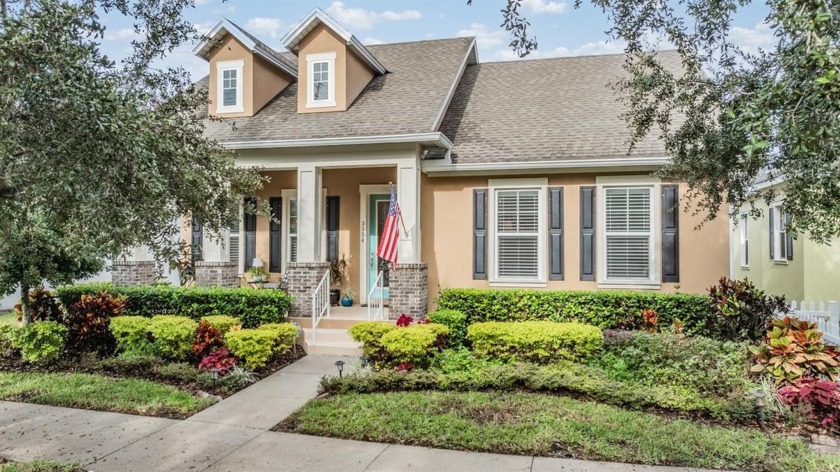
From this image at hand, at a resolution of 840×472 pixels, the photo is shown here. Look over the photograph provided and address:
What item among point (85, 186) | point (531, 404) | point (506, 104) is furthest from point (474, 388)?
point (506, 104)

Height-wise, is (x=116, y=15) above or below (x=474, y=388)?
above

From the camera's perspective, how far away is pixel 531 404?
5.99 meters

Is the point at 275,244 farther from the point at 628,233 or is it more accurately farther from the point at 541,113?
the point at 628,233

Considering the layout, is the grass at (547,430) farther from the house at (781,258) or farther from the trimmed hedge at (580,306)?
the house at (781,258)

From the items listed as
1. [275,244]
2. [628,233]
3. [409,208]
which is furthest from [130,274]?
[628,233]

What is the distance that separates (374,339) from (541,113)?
6.61 meters

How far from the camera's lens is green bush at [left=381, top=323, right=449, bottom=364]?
7238 mm

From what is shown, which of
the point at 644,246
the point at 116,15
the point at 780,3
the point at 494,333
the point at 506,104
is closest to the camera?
the point at 780,3

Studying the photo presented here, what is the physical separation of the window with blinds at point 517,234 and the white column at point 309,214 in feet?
11.8

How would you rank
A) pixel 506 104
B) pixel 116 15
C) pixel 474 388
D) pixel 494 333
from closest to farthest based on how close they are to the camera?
1. pixel 116 15
2. pixel 474 388
3. pixel 494 333
4. pixel 506 104

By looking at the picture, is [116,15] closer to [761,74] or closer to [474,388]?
[474,388]

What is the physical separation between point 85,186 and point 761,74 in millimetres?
5964

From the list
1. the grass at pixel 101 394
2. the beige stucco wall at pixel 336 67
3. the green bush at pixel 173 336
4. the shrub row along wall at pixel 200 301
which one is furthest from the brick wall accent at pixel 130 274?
the beige stucco wall at pixel 336 67

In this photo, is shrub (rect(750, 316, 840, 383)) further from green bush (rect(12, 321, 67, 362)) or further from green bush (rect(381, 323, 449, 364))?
green bush (rect(12, 321, 67, 362))
